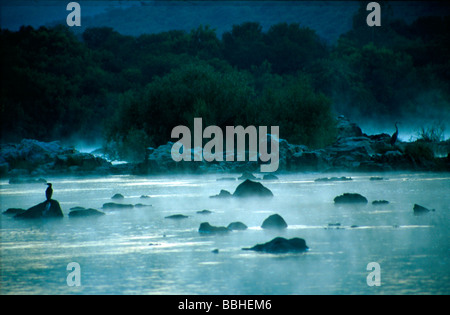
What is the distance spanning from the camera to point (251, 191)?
723 inches

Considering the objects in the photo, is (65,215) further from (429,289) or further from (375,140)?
(375,140)

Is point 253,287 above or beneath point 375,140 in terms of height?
beneath

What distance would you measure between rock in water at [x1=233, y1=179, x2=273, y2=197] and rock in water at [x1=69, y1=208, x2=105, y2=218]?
4207mm

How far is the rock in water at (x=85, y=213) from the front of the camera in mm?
14953

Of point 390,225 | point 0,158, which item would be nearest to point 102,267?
point 390,225

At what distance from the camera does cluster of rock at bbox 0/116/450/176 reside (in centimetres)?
2848

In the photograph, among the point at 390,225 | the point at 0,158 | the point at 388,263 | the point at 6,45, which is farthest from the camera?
the point at 6,45

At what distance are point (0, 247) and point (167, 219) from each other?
3.58m

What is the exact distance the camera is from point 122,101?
3797 centimetres

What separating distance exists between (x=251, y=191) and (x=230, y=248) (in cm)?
769
